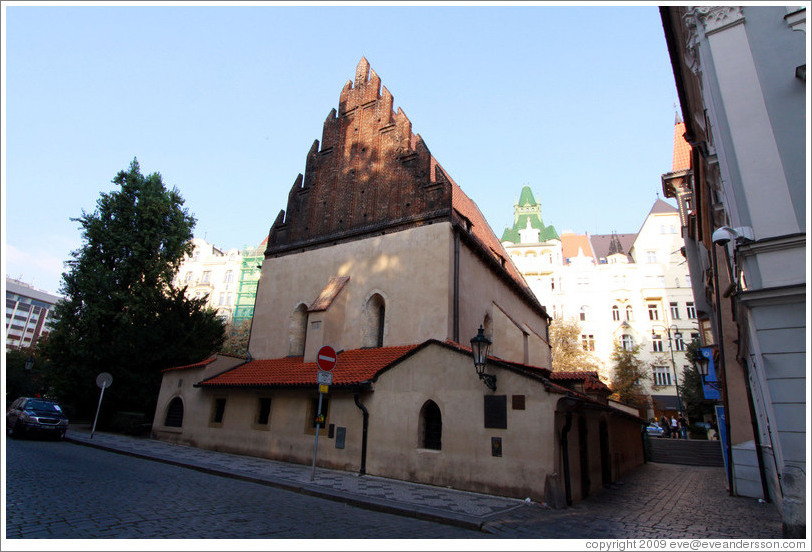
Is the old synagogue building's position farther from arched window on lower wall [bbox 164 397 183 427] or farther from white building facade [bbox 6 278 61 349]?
white building facade [bbox 6 278 61 349]

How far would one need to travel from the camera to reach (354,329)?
1603 centimetres

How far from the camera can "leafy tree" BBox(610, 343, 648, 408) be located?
4384cm

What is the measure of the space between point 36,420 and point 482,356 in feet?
54.8

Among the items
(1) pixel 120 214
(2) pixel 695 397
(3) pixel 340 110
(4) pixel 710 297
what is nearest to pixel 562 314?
(2) pixel 695 397

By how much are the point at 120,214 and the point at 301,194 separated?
537 inches

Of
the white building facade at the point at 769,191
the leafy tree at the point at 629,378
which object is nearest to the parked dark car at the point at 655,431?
the leafy tree at the point at 629,378

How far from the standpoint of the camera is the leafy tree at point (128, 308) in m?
21.8

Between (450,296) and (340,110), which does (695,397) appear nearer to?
(450,296)

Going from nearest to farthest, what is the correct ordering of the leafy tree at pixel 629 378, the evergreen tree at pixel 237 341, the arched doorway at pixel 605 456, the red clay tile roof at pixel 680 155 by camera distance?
the arched doorway at pixel 605 456, the red clay tile roof at pixel 680 155, the leafy tree at pixel 629 378, the evergreen tree at pixel 237 341

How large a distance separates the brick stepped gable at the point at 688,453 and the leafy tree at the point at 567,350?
16934 millimetres

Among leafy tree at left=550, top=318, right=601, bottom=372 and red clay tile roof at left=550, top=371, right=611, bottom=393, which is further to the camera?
leafy tree at left=550, top=318, right=601, bottom=372

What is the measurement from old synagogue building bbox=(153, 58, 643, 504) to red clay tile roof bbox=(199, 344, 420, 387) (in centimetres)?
8

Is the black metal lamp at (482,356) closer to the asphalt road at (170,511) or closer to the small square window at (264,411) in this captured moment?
the asphalt road at (170,511)

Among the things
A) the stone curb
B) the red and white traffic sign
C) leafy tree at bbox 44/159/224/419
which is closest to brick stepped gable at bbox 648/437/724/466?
the stone curb
